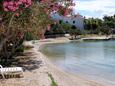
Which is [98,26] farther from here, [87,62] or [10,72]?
[10,72]

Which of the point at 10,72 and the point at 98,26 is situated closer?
the point at 10,72

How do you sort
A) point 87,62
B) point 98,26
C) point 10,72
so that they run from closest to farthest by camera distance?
point 10,72 < point 87,62 < point 98,26

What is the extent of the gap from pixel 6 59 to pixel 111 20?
107 meters

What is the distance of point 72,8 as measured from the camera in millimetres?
20297

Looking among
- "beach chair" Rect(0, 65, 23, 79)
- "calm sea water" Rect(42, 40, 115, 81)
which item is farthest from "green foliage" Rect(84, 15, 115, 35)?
"beach chair" Rect(0, 65, 23, 79)

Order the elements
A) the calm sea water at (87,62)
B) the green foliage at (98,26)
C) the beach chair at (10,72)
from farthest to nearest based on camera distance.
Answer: the green foliage at (98,26) → the calm sea water at (87,62) → the beach chair at (10,72)

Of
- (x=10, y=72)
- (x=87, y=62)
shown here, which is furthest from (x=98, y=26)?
(x=10, y=72)

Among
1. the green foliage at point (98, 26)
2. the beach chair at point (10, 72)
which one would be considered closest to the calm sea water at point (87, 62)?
the beach chair at point (10, 72)

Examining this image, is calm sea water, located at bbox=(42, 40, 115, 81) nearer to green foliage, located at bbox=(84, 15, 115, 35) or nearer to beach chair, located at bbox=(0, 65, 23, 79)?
beach chair, located at bbox=(0, 65, 23, 79)

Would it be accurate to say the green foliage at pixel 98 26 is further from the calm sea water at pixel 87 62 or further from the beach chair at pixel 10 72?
the beach chair at pixel 10 72

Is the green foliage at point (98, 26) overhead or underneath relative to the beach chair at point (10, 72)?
underneath

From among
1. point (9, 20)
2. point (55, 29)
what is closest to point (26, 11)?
point (9, 20)

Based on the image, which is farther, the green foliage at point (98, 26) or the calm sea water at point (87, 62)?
the green foliage at point (98, 26)

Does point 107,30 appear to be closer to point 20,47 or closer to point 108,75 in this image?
point 20,47
